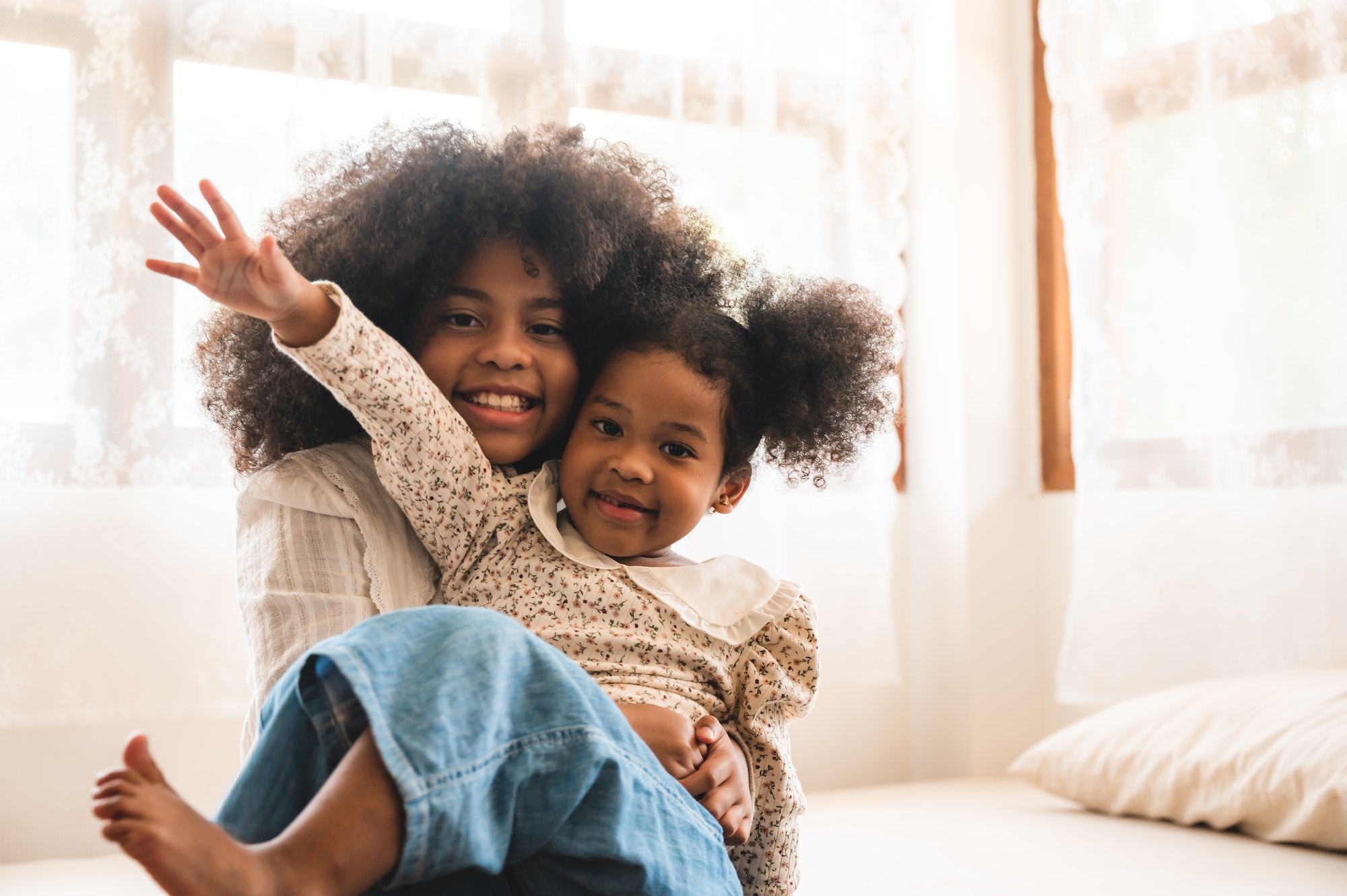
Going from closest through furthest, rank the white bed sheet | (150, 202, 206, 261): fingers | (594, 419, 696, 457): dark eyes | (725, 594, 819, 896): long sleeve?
(150, 202, 206, 261): fingers
(725, 594, 819, 896): long sleeve
(594, 419, 696, 457): dark eyes
the white bed sheet

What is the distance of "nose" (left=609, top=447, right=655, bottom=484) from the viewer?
1228mm

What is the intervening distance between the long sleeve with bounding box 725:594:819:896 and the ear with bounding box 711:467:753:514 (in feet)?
0.75

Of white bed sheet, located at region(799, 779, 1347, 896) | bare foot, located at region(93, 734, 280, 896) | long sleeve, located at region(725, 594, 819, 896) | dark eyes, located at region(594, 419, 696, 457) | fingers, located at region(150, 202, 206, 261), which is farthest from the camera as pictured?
Result: white bed sheet, located at region(799, 779, 1347, 896)

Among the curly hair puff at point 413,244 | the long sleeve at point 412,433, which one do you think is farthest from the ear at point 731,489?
the long sleeve at point 412,433

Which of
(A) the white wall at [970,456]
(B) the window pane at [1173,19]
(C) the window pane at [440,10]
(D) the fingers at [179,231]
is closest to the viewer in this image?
(D) the fingers at [179,231]

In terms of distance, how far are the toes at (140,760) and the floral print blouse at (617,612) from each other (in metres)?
0.39

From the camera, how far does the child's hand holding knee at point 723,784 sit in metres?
1.04

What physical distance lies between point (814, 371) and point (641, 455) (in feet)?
0.85

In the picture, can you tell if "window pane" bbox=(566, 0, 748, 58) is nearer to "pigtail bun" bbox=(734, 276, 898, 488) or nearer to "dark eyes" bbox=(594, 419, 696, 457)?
"pigtail bun" bbox=(734, 276, 898, 488)

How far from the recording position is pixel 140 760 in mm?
732

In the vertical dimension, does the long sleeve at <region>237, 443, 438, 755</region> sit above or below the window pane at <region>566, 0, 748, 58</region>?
below

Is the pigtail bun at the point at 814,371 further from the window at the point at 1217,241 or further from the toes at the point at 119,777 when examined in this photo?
the window at the point at 1217,241

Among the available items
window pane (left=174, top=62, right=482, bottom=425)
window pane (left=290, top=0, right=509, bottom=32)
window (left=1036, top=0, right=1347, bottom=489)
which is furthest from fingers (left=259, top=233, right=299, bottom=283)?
window (left=1036, top=0, right=1347, bottom=489)

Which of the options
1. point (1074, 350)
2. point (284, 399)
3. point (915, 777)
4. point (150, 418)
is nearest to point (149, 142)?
point (150, 418)
